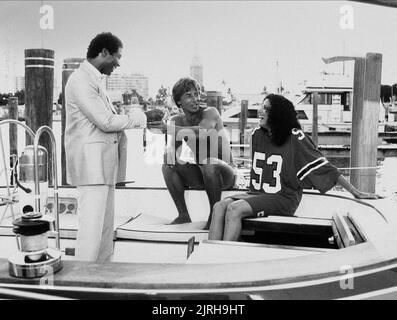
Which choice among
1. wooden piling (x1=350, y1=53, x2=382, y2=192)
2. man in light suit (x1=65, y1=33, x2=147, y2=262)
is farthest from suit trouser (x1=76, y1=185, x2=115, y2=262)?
wooden piling (x1=350, y1=53, x2=382, y2=192)

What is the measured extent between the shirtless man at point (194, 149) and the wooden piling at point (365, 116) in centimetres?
245

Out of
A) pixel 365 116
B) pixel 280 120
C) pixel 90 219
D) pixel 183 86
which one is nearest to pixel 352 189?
pixel 280 120

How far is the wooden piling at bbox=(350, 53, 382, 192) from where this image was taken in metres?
5.05

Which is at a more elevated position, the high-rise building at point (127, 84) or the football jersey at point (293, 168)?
the high-rise building at point (127, 84)

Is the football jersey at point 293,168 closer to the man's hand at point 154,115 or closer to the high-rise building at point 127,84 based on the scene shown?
the man's hand at point 154,115

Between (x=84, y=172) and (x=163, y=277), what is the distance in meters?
1.09

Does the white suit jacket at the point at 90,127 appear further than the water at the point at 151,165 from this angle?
No

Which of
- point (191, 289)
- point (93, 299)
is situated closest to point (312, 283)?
point (191, 289)

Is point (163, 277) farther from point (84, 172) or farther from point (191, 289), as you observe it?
point (84, 172)

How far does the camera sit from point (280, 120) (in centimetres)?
270

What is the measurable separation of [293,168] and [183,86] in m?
0.87

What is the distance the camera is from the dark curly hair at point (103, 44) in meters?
2.49

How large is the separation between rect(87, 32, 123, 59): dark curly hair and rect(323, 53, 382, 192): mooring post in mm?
3283

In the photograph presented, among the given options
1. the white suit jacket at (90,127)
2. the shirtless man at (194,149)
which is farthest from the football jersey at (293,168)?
the white suit jacket at (90,127)
